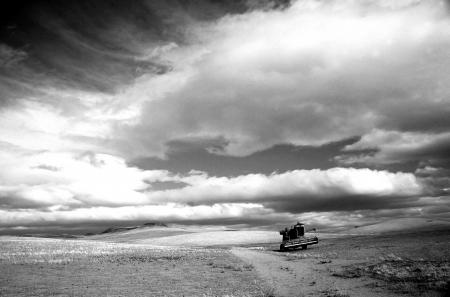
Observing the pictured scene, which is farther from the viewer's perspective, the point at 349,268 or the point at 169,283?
the point at 349,268

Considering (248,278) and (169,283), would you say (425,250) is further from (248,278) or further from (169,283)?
(169,283)

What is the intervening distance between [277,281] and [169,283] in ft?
22.1

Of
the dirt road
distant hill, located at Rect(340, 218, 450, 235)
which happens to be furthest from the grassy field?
distant hill, located at Rect(340, 218, 450, 235)

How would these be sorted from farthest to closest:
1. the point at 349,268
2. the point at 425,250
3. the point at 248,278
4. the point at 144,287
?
the point at 425,250 < the point at 349,268 < the point at 248,278 < the point at 144,287

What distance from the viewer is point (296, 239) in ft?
168

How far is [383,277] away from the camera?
20.4 m

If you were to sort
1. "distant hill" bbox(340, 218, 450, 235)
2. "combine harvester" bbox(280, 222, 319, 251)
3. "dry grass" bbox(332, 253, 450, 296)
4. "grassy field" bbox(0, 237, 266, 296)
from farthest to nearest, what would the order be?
"distant hill" bbox(340, 218, 450, 235), "combine harvester" bbox(280, 222, 319, 251), "grassy field" bbox(0, 237, 266, 296), "dry grass" bbox(332, 253, 450, 296)

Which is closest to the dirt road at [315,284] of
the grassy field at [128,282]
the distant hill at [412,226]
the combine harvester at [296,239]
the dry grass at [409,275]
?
the dry grass at [409,275]

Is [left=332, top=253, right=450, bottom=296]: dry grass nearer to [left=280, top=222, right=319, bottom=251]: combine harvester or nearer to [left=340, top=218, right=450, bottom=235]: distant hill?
[left=280, top=222, right=319, bottom=251]: combine harvester

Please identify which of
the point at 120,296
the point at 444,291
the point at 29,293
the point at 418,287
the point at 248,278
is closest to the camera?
the point at 444,291

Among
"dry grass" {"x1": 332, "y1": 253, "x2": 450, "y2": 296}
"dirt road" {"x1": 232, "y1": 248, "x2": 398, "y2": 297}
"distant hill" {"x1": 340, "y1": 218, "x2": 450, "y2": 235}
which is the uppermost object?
"dry grass" {"x1": 332, "y1": 253, "x2": 450, "y2": 296}

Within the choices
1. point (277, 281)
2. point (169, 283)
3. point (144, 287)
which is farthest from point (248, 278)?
point (144, 287)

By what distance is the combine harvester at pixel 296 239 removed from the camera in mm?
49625

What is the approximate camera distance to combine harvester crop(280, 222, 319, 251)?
49625 mm
